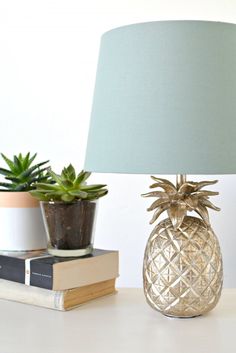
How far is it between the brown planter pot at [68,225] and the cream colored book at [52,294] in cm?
8

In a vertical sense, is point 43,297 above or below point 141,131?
below

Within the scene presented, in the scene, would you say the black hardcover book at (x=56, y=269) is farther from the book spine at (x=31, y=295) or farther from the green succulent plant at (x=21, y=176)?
the green succulent plant at (x=21, y=176)

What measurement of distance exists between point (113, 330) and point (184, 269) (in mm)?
165

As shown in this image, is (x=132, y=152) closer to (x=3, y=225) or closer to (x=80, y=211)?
(x=80, y=211)

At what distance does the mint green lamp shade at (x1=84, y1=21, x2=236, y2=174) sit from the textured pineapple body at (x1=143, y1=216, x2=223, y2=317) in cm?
18

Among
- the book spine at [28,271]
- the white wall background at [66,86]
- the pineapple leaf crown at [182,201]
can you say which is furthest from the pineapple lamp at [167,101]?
the white wall background at [66,86]

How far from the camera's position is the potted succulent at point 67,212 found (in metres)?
1.07

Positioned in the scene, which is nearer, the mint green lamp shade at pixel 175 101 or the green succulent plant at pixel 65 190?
the mint green lamp shade at pixel 175 101

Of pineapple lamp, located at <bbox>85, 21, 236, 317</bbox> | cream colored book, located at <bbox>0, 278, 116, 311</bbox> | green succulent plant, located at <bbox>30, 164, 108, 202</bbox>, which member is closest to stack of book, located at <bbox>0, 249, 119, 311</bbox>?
cream colored book, located at <bbox>0, 278, 116, 311</bbox>

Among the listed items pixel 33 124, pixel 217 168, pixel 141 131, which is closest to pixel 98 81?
pixel 141 131

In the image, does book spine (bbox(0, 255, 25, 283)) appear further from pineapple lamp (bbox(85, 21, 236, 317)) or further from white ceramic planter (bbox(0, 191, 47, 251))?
pineapple lamp (bbox(85, 21, 236, 317))

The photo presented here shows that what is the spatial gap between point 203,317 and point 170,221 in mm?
191

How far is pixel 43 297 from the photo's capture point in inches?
41.9

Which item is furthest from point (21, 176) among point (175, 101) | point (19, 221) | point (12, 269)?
point (175, 101)
